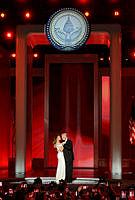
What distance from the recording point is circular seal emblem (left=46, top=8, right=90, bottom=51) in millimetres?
9984

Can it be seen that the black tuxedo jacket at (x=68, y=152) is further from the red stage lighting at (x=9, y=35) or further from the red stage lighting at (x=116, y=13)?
the red stage lighting at (x=9, y=35)

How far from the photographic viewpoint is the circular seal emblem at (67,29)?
998 centimetres

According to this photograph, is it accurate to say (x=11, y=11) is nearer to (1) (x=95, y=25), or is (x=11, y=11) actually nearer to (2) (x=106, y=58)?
(1) (x=95, y=25)

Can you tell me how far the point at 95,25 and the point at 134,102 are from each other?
238 inches

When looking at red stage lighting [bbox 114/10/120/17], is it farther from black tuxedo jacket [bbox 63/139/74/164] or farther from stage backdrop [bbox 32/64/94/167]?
stage backdrop [bbox 32/64/94/167]

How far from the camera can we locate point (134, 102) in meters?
16.3

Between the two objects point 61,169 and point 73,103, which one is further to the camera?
point 73,103

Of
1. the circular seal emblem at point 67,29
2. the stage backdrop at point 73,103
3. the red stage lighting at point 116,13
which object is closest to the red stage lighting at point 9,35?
the circular seal emblem at point 67,29

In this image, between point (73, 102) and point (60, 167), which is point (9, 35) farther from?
point (60, 167)

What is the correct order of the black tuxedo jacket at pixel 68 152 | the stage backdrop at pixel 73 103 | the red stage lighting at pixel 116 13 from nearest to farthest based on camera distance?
1. the black tuxedo jacket at pixel 68 152
2. the red stage lighting at pixel 116 13
3. the stage backdrop at pixel 73 103

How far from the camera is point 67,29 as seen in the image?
1023 cm

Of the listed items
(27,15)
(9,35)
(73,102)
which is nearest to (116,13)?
(27,15)

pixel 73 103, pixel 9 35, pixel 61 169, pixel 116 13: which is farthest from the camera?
pixel 73 103

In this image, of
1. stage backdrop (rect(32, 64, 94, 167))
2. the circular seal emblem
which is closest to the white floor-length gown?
the circular seal emblem
